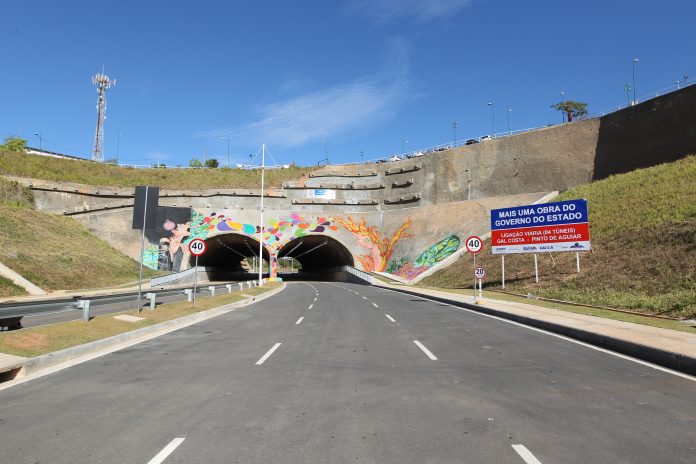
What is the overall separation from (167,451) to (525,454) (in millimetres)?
3427

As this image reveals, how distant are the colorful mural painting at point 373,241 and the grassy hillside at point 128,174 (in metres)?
12.8

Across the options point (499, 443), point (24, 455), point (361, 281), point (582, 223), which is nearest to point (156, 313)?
point (24, 455)

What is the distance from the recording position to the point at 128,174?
6281 centimetres

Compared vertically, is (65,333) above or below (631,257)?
below

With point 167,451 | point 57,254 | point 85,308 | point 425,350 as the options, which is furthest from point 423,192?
point 167,451

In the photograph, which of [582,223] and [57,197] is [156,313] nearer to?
[582,223]

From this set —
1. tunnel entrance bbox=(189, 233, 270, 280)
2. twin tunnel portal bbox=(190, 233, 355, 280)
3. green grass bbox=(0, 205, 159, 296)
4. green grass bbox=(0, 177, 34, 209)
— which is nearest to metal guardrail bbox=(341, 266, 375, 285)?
twin tunnel portal bbox=(190, 233, 355, 280)

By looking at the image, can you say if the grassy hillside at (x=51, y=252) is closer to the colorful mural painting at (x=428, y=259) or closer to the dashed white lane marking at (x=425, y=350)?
the dashed white lane marking at (x=425, y=350)

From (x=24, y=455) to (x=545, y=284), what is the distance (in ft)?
89.3

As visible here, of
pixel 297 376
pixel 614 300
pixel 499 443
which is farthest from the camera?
pixel 614 300

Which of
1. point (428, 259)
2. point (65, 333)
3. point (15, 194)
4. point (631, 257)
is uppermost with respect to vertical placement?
point (15, 194)

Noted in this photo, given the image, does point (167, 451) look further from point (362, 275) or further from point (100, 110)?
point (100, 110)

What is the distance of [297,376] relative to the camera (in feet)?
24.3

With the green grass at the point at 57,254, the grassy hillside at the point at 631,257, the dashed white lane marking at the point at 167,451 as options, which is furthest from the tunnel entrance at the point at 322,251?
the dashed white lane marking at the point at 167,451
